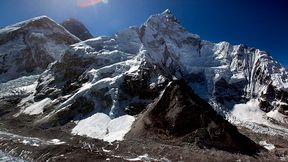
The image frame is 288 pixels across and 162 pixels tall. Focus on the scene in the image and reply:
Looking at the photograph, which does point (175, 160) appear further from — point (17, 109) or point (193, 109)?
point (17, 109)

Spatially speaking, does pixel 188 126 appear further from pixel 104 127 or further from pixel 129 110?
pixel 129 110

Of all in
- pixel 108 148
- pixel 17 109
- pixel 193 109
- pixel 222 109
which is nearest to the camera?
Answer: pixel 108 148

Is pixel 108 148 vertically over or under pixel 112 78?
under

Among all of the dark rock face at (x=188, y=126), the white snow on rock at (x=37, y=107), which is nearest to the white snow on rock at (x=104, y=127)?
the dark rock face at (x=188, y=126)

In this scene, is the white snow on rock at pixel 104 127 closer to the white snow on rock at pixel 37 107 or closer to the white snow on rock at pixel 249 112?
the white snow on rock at pixel 37 107

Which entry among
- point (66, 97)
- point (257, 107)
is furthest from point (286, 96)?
point (66, 97)
